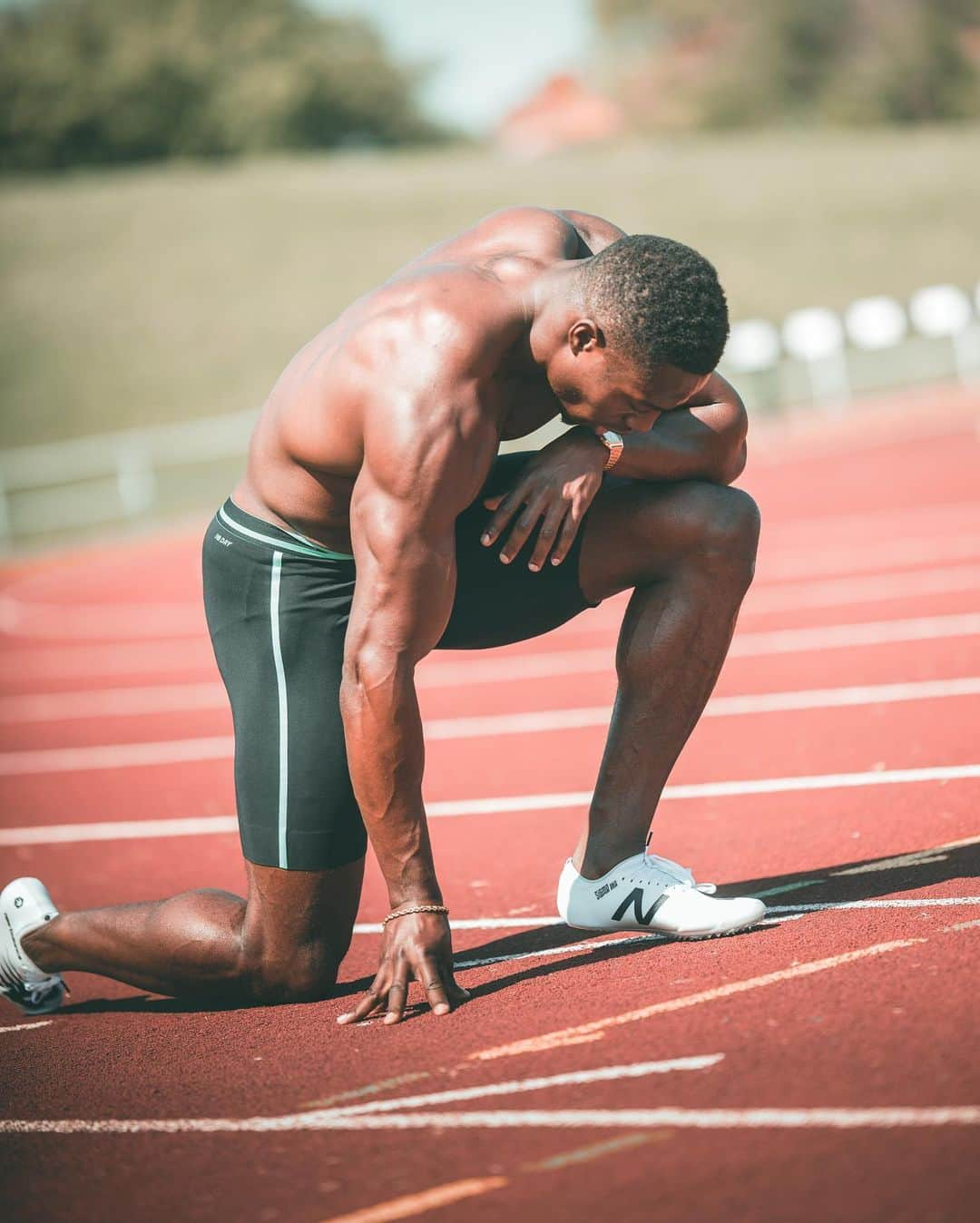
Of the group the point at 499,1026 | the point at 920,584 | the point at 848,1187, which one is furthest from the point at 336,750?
the point at 920,584

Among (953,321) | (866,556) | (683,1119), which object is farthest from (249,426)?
(683,1119)

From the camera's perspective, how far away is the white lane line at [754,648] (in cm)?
817

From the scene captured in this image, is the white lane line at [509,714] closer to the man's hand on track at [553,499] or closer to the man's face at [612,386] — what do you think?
the man's hand on track at [553,499]

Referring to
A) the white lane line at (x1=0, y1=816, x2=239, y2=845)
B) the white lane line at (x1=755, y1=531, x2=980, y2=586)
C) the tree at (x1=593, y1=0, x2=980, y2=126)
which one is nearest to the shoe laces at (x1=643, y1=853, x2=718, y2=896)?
the white lane line at (x1=0, y1=816, x2=239, y2=845)

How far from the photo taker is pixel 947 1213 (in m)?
2.31

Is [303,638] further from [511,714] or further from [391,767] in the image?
[511,714]

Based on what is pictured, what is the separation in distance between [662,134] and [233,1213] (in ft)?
195

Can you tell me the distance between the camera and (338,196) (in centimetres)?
3938

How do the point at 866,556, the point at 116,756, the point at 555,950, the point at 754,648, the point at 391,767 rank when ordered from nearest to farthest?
the point at 391,767 → the point at 555,950 → the point at 116,756 → the point at 754,648 → the point at 866,556

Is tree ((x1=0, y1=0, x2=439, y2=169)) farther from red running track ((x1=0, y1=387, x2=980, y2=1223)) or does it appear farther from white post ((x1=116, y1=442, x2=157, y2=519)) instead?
red running track ((x1=0, y1=387, x2=980, y2=1223))

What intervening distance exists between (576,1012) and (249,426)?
20.7m

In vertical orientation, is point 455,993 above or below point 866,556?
below

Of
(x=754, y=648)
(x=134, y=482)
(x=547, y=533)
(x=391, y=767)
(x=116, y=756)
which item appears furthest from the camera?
(x=134, y=482)

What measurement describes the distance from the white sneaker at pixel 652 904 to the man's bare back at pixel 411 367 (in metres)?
1.07
